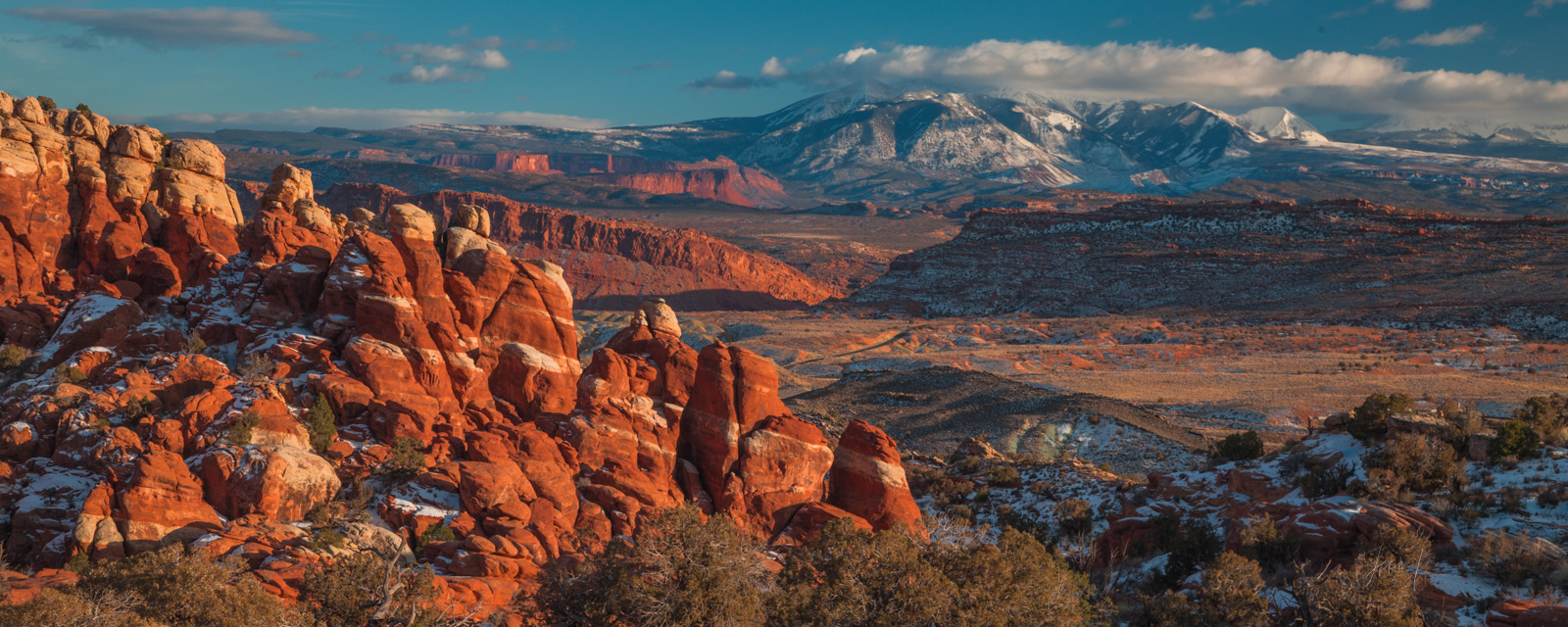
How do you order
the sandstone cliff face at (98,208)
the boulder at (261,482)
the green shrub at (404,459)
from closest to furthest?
the boulder at (261,482) < the green shrub at (404,459) < the sandstone cliff face at (98,208)

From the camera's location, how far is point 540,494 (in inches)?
953

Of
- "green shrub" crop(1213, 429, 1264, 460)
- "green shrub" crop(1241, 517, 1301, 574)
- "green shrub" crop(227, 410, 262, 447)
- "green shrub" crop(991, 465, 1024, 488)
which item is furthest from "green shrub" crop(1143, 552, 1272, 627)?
"green shrub" crop(227, 410, 262, 447)

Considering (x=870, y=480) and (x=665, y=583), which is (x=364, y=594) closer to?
(x=665, y=583)

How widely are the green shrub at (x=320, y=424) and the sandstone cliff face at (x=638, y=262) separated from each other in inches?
4191

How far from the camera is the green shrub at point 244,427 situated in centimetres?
2242

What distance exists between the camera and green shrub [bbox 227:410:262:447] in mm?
22422

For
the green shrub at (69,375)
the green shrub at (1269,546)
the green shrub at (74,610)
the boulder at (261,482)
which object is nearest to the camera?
the green shrub at (74,610)

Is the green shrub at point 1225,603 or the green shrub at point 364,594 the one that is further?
the green shrub at point 1225,603

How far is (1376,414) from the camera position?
29375 mm

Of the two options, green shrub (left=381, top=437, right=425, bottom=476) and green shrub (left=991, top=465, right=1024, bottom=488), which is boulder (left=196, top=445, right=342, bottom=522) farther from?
green shrub (left=991, top=465, right=1024, bottom=488)

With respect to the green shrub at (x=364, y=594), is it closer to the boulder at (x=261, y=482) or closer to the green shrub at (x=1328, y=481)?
the boulder at (x=261, y=482)

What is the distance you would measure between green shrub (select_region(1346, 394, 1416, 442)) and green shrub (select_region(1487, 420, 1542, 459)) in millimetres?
2893

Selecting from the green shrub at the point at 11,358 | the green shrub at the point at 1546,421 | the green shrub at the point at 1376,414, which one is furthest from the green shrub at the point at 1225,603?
the green shrub at the point at 11,358

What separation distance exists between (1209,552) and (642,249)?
421ft
